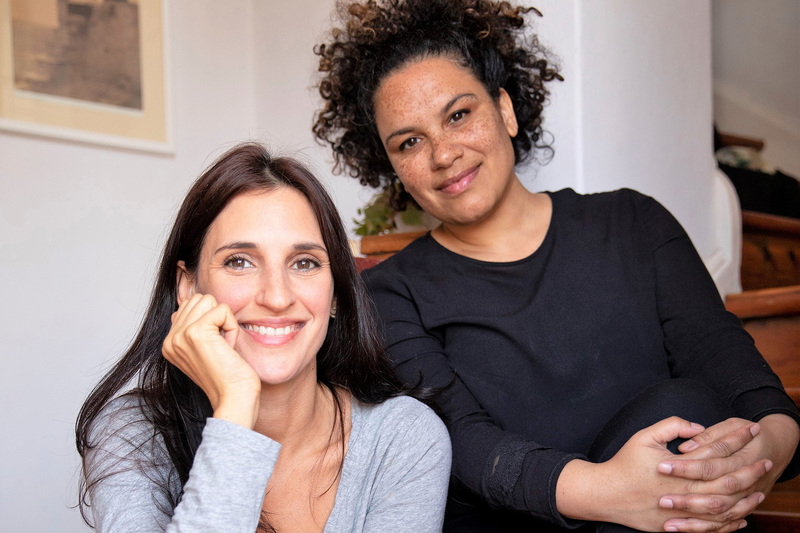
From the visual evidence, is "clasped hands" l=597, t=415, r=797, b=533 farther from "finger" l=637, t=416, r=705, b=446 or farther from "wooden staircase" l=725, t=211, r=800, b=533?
"wooden staircase" l=725, t=211, r=800, b=533

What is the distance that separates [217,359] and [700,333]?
3.21 feet

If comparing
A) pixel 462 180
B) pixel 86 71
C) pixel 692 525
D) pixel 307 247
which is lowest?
pixel 692 525

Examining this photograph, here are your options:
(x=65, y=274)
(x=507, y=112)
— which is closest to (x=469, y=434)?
(x=507, y=112)

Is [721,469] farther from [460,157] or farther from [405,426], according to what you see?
[460,157]

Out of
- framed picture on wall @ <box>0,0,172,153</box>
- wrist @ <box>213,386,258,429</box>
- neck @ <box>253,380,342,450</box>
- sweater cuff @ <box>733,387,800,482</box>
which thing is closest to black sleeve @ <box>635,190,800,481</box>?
sweater cuff @ <box>733,387,800,482</box>

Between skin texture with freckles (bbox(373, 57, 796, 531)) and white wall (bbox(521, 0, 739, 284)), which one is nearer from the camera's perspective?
skin texture with freckles (bbox(373, 57, 796, 531))

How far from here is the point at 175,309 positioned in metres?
1.42

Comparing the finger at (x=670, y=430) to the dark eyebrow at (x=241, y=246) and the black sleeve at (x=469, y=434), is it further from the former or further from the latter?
the dark eyebrow at (x=241, y=246)

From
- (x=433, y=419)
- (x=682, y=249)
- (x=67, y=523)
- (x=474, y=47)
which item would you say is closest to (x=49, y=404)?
(x=67, y=523)

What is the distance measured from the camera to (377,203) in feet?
7.51

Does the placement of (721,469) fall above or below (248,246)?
below

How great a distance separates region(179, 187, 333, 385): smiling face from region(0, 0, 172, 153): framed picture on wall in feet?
4.68

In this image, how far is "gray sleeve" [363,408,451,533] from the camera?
130 centimetres

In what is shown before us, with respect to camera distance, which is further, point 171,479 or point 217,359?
point 171,479
